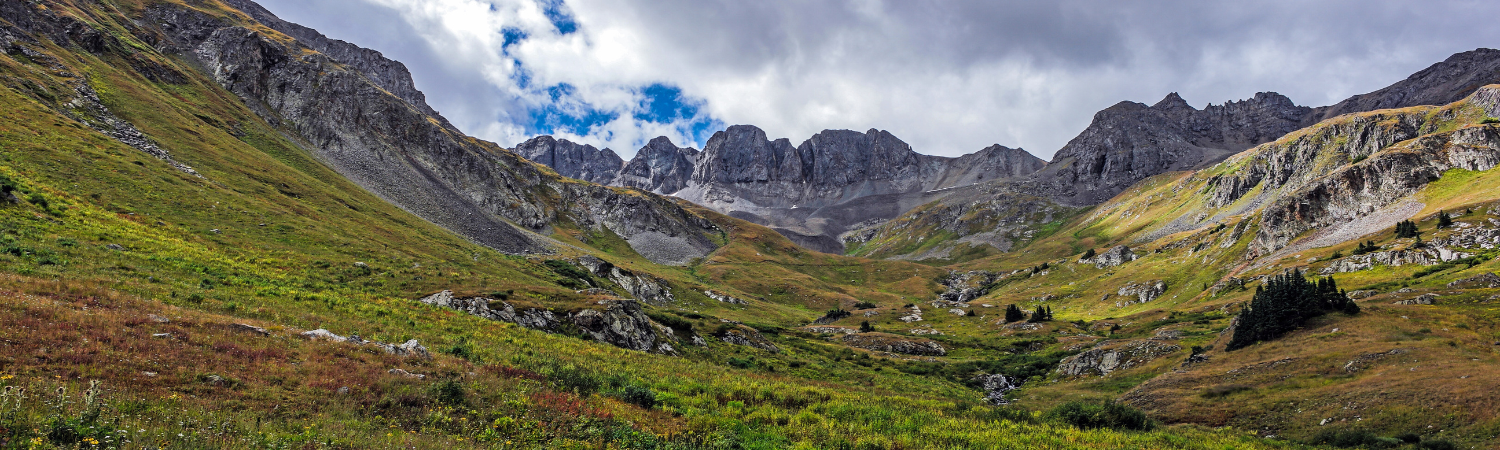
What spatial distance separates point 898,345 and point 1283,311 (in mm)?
30117

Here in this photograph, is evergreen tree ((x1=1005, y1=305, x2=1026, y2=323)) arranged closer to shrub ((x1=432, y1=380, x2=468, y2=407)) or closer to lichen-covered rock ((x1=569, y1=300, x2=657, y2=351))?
lichen-covered rock ((x1=569, y1=300, x2=657, y2=351))

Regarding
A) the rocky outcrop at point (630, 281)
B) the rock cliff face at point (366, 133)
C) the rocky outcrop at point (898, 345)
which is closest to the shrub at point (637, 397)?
the rocky outcrop at point (898, 345)

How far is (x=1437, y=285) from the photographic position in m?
44.9

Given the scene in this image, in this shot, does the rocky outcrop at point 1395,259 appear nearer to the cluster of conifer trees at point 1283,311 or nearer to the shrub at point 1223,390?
the cluster of conifer trees at point 1283,311

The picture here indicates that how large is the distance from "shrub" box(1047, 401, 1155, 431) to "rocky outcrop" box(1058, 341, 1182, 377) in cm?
2840

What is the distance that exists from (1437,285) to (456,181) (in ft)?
550

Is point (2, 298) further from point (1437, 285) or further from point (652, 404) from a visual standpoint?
point (1437, 285)

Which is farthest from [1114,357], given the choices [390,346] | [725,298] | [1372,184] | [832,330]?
[1372,184]

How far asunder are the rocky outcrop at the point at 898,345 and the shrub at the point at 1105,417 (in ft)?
128

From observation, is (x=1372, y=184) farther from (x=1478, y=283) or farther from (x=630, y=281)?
(x=630, y=281)

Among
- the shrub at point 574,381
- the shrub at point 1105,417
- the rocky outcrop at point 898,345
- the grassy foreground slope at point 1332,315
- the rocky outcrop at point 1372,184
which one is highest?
the rocky outcrop at point 1372,184

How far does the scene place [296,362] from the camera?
43.0 ft

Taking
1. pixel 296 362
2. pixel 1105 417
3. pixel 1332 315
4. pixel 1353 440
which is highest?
pixel 1332 315

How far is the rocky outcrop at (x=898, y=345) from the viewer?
188ft
